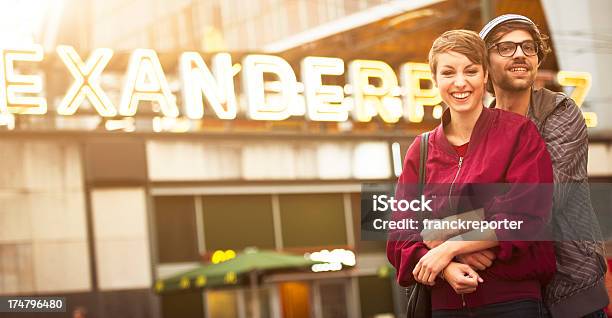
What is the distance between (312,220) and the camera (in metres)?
23.0

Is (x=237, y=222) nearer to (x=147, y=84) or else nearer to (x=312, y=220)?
(x=312, y=220)

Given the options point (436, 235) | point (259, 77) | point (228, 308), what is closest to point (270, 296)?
point (228, 308)

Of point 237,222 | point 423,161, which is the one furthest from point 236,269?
point 423,161

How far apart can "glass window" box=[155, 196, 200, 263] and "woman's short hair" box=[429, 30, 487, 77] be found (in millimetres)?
19050

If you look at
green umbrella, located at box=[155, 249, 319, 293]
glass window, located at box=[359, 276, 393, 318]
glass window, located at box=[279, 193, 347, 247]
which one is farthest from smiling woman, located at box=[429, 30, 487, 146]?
glass window, located at box=[359, 276, 393, 318]

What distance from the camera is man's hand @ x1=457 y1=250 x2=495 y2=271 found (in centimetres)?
250

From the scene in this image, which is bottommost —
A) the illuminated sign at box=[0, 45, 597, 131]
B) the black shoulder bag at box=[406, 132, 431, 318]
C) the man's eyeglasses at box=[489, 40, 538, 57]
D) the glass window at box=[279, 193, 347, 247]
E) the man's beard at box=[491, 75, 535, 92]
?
the glass window at box=[279, 193, 347, 247]

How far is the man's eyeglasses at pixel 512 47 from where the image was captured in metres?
2.78

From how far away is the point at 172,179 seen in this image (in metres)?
21.5

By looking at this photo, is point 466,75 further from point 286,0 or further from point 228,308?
point 286,0

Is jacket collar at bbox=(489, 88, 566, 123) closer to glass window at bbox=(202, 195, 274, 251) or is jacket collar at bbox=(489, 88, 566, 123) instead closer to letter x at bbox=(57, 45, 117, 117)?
letter x at bbox=(57, 45, 117, 117)

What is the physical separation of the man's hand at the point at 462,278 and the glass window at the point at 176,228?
1912 centimetres

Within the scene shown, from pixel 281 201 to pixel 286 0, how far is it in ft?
18.4

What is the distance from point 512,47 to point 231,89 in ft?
59.6
